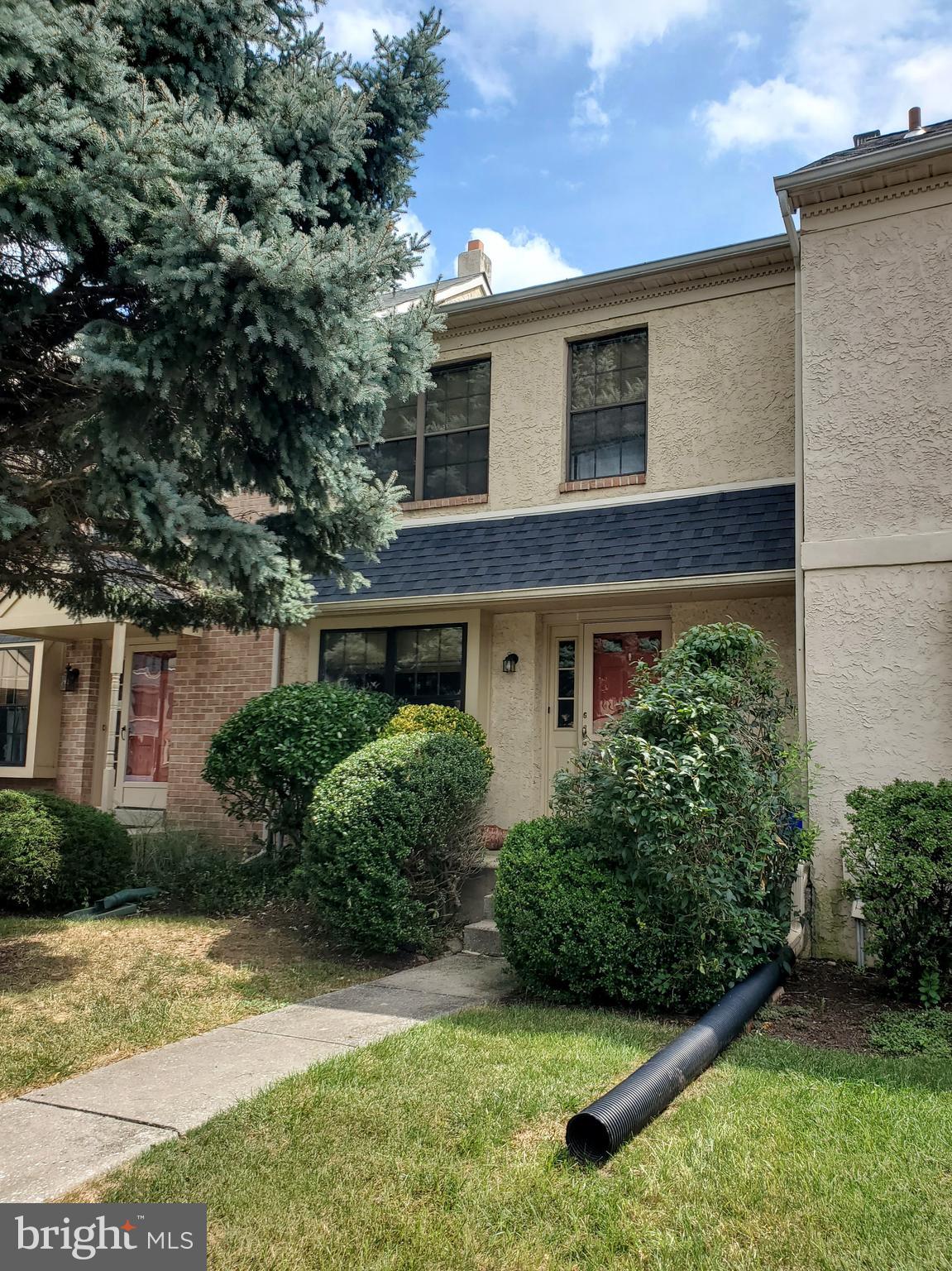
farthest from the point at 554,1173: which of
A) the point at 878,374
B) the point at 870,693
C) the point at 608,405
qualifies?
the point at 608,405

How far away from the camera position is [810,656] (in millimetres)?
6797

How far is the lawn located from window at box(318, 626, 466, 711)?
299 cm

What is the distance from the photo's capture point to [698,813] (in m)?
5.16

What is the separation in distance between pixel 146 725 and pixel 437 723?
227 inches

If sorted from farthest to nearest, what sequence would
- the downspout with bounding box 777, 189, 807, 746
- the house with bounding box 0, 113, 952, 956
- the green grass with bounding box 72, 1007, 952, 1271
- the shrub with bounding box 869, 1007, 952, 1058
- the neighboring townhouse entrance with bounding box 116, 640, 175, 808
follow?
the neighboring townhouse entrance with bounding box 116, 640, 175, 808, the downspout with bounding box 777, 189, 807, 746, the house with bounding box 0, 113, 952, 956, the shrub with bounding box 869, 1007, 952, 1058, the green grass with bounding box 72, 1007, 952, 1271

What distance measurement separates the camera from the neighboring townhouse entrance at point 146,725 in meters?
12.2

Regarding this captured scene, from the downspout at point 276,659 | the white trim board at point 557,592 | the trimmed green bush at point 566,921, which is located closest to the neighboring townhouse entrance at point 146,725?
the downspout at point 276,659

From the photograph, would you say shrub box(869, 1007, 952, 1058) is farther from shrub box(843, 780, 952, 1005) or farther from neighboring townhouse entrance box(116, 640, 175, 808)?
neighboring townhouse entrance box(116, 640, 175, 808)

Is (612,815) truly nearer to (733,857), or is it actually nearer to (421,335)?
(733,857)

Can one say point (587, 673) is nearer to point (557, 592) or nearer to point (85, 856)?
point (557, 592)

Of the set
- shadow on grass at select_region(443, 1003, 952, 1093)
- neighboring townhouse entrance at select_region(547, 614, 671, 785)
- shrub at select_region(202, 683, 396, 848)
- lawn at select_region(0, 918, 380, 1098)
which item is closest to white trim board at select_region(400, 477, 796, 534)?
neighboring townhouse entrance at select_region(547, 614, 671, 785)

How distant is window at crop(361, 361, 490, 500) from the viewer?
1017 centimetres

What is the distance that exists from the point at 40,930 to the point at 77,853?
1021mm

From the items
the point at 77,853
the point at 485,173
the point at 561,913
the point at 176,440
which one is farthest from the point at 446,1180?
the point at 485,173
